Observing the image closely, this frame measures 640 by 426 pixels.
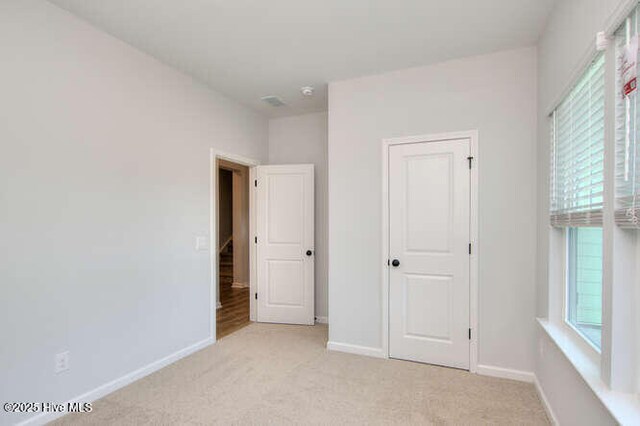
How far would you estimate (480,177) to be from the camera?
2908 millimetres

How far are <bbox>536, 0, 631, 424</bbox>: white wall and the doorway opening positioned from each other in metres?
3.22

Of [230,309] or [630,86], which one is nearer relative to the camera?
[630,86]

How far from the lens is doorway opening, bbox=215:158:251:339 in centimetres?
454

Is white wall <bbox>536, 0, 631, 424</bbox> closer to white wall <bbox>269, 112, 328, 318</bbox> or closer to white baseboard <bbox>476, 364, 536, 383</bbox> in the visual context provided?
white baseboard <bbox>476, 364, 536, 383</bbox>

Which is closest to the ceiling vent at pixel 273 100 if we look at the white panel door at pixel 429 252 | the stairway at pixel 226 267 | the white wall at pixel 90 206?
the white wall at pixel 90 206

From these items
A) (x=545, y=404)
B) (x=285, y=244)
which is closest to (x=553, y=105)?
(x=545, y=404)

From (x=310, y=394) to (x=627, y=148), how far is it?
2444mm

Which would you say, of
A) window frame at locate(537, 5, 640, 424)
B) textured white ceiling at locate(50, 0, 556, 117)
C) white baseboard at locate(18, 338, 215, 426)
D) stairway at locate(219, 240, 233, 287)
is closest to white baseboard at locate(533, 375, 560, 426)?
window frame at locate(537, 5, 640, 424)

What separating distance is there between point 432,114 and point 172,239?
2759 mm

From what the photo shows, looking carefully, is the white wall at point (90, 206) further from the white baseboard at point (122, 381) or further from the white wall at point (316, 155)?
the white wall at point (316, 155)

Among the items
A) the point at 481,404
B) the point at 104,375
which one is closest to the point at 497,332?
the point at 481,404

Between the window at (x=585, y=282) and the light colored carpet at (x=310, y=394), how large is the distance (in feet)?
2.63

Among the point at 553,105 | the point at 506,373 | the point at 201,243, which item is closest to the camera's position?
the point at 553,105

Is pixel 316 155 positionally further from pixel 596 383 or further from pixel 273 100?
pixel 596 383
